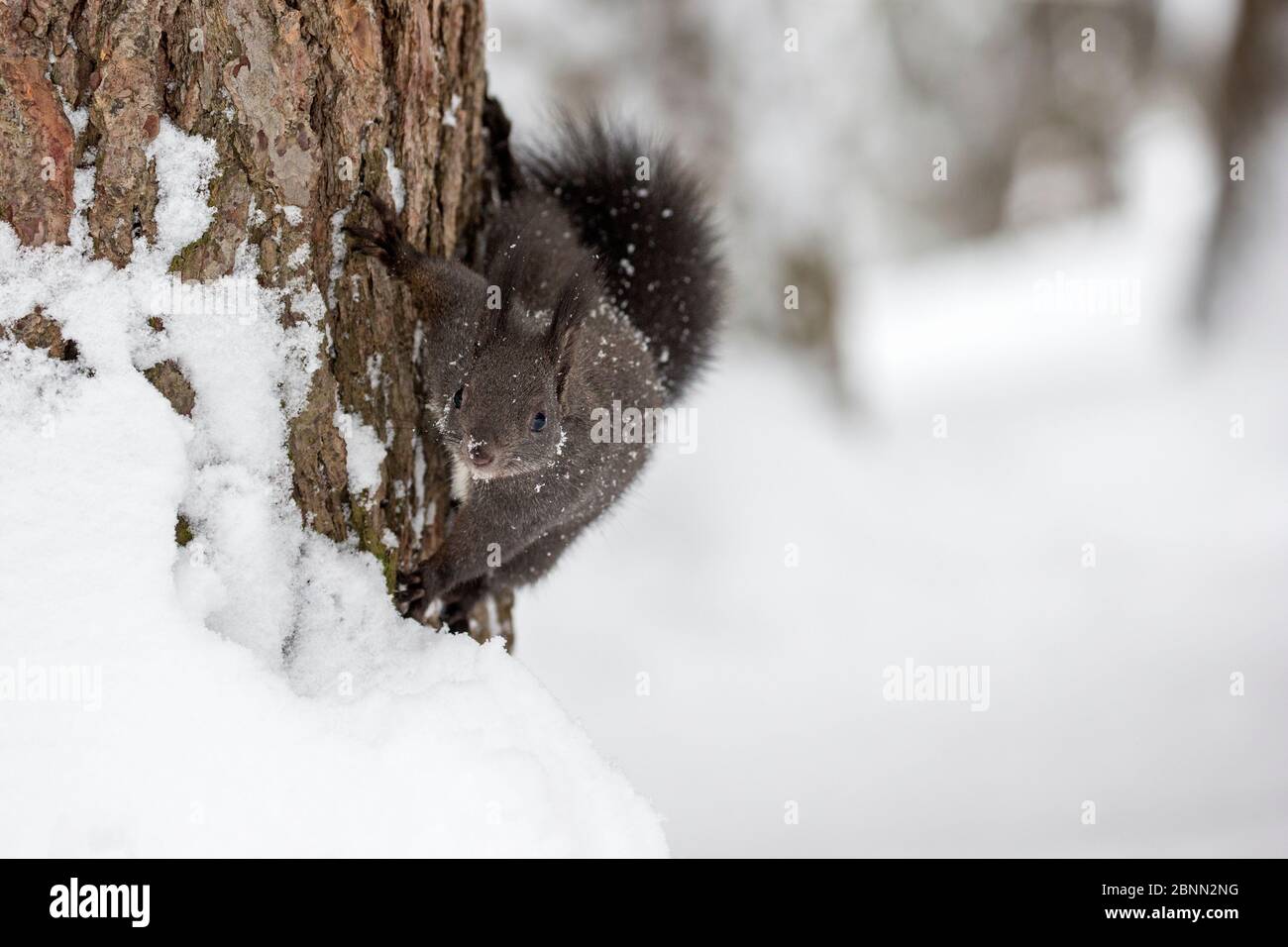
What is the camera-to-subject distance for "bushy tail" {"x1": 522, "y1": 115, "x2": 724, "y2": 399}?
2809 millimetres

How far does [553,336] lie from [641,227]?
654 mm

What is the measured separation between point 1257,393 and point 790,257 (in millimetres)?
3852

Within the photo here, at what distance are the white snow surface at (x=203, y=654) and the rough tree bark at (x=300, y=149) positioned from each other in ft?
0.13

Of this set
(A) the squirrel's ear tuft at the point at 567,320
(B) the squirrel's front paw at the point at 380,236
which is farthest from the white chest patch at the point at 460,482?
(B) the squirrel's front paw at the point at 380,236

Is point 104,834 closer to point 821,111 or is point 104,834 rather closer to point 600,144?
point 600,144

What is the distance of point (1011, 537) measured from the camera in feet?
20.0

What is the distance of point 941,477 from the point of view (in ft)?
22.6

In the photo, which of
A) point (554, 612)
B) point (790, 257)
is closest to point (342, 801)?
point (554, 612)
